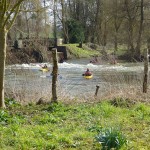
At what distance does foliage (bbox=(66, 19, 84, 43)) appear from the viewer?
6044 centimetres

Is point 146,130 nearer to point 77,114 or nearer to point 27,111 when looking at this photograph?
point 77,114

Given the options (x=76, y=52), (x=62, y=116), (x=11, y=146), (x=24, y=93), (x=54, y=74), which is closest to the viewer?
(x=11, y=146)

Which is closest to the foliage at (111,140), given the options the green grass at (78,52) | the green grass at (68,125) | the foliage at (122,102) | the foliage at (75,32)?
the green grass at (68,125)

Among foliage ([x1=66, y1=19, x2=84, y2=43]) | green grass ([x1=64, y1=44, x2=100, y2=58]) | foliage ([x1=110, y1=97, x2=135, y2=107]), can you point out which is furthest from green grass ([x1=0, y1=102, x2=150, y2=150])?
foliage ([x1=66, y1=19, x2=84, y2=43])

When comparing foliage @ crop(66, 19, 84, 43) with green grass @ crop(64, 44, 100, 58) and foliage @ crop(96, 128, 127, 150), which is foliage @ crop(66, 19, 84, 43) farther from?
foliage @ crop(96, 128, 127, 150)

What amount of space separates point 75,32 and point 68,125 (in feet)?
178

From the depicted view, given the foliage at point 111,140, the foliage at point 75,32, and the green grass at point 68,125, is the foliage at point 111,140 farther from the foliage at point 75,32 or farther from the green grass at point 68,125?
the foliage at point 75,32

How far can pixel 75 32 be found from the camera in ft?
200

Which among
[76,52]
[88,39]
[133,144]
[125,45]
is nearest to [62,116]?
[133,144]

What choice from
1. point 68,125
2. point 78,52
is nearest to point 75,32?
point 78,52

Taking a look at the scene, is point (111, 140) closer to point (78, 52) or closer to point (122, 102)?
point (122, 102)

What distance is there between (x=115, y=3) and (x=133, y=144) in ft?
156

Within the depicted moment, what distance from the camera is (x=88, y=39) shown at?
6781 centimetres

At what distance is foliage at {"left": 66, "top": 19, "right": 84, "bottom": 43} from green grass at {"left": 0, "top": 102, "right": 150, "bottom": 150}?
50.8m
